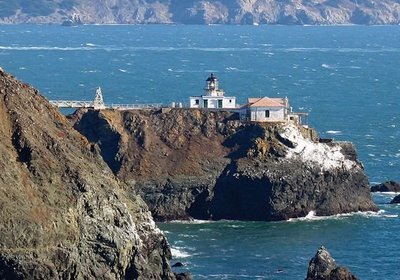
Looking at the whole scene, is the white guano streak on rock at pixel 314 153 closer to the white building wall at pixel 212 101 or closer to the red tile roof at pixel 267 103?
the red tile roof at pixel 267 103

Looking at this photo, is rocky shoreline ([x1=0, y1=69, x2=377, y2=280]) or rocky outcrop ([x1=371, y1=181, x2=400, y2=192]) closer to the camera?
rocky shoreline ([x1=0, y1=69, x2=377, y2=280])

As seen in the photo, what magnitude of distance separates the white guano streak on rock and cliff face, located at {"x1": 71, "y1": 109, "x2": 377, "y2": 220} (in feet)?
Result: 0.28

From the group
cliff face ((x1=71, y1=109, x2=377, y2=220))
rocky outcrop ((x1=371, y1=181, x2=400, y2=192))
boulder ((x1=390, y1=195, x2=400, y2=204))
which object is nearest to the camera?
cliff face ((x1=71, y1=109, x2=377, y2=220))

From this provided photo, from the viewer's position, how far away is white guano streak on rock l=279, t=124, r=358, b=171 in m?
124

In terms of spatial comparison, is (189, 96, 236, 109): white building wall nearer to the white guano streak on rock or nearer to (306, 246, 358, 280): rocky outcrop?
the white guano streak on rock

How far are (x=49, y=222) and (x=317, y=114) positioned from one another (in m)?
102

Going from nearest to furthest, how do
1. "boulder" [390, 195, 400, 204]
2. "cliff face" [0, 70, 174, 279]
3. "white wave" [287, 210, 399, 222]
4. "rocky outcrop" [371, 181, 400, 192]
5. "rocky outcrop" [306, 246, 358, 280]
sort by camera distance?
"cliff face" [0, 70, 174, 279] → "rocky outcrop" [306, 246, 358, 280] → "white wave" [287, 210, 399, 222] → "boulder" [390, 195, 400, 204] → "rocky outcrop" [371, 181, 400, 192]

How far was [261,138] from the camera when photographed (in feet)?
413

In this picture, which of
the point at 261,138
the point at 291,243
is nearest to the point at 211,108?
the point at 261,138

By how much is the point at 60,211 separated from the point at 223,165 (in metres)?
41.3

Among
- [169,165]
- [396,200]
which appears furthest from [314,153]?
[169,165]

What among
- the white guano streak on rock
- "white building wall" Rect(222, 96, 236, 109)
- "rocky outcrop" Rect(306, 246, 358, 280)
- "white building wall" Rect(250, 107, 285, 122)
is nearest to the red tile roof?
"white building wall" Rect(250, 107, 285, 122)

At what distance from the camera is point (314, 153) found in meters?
125

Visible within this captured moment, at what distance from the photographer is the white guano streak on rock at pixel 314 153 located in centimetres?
12438
